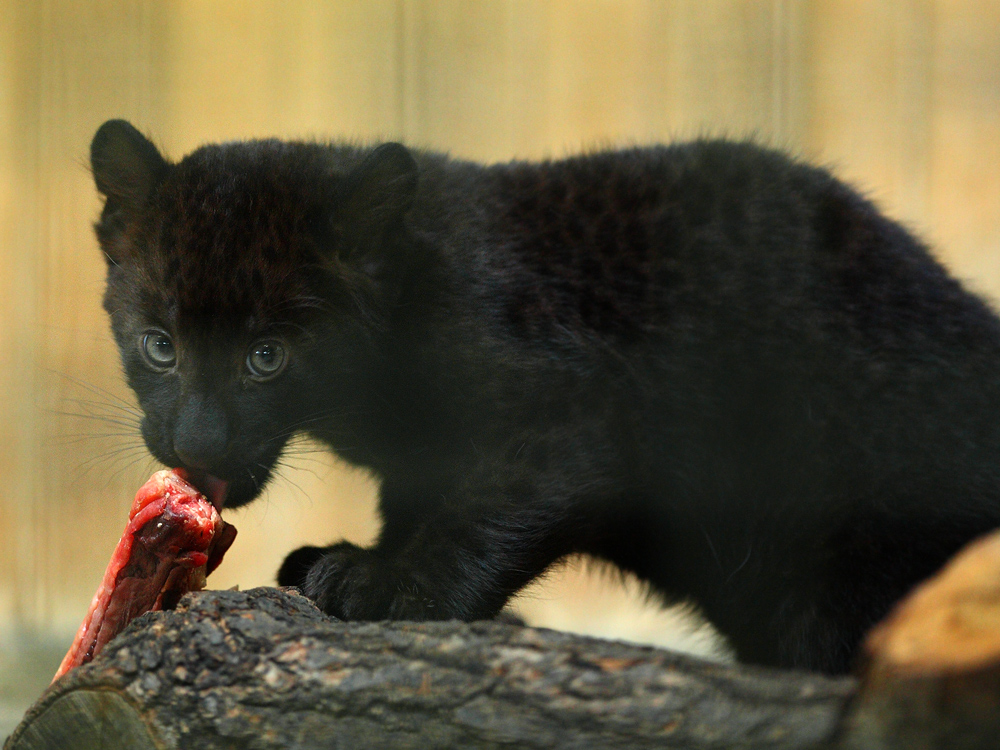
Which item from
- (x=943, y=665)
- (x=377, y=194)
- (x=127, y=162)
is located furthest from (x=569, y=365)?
(x=943, y=665)

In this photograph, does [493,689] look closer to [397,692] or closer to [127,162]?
[397,692]

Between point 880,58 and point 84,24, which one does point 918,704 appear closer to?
point 880,58

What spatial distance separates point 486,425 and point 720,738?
104 cm

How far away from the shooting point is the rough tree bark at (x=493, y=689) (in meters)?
0.82

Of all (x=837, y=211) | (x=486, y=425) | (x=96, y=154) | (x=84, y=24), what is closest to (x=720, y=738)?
(x=486, y=425)

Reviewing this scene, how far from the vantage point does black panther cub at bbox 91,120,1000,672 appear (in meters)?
1.90

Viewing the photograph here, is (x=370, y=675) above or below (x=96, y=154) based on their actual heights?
below

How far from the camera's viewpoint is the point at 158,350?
1999 mm

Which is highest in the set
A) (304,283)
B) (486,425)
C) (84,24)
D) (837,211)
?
(84,24)

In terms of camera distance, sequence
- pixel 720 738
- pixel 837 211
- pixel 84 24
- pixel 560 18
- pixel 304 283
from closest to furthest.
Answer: pixel 720 738
pixel 304 283
pixel 837 211
pixel 84 24
pixel 560 18

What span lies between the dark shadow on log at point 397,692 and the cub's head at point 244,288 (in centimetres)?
52

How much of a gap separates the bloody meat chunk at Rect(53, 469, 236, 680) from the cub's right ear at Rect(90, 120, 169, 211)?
748 mm

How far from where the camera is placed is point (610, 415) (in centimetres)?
209

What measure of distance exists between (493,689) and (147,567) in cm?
79
